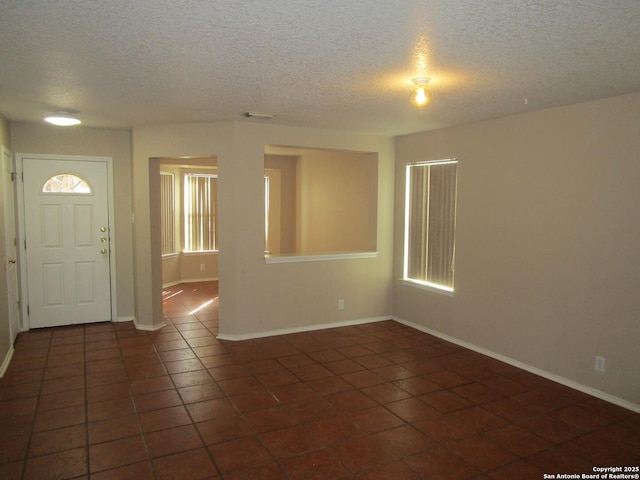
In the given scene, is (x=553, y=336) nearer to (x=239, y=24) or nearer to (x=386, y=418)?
(x=386, y=418)

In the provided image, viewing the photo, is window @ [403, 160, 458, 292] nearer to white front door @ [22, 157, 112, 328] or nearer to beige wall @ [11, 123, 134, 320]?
beige wall @ [11, 123, 134, 320]

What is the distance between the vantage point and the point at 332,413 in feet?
10.8

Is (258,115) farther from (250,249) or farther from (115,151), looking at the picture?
(115,151)

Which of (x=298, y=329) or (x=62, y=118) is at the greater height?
(x=62, y=118)

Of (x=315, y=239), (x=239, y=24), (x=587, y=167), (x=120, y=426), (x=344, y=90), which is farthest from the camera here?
(x=315, y=239)

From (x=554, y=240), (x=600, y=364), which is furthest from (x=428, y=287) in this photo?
(x=600, y=364)

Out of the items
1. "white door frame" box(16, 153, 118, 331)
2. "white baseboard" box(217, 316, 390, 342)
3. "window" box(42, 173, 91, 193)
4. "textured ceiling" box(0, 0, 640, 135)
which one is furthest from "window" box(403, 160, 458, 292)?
"window" box(42, 173, 91, 193)

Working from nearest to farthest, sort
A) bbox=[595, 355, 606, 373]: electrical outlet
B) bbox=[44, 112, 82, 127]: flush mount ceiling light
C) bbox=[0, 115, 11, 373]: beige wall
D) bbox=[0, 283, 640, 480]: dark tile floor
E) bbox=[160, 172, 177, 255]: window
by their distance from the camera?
1. bbox=[0, 283, 640, 480]: dark tile floor
2. bbox=[595, 355, 606, 373]: electrical outlet
3. bbox=[0, 115, 11, 373]: beige wall
4. bbox=[44, 112, 82, 127]: flush mount ceiling light
5. bbox=[160, 172, 177, 255]: window

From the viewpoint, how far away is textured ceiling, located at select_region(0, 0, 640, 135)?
1.96 meters

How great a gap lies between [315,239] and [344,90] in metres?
4.51

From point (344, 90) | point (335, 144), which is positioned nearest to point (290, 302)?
point (335, 144)

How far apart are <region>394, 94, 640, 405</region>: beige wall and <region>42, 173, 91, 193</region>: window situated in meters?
4.20

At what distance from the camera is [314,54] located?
2543 millimetres

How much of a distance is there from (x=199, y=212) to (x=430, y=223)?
475cm
